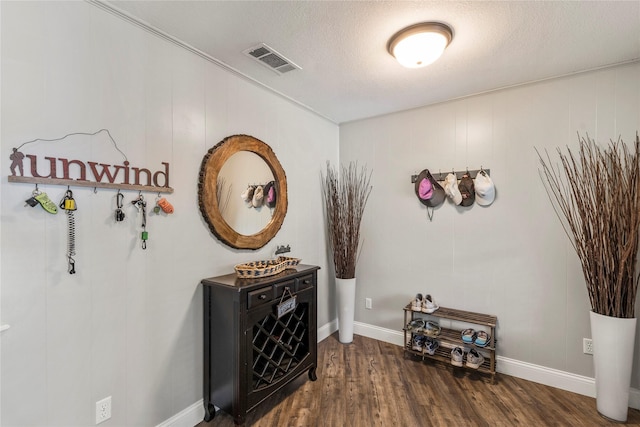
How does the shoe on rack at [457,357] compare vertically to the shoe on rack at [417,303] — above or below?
→ below

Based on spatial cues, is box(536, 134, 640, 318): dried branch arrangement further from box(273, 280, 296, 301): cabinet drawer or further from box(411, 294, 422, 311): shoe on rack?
box(273, 280, 296, 301): cabinet drawer

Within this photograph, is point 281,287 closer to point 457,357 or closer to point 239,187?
point 239,187

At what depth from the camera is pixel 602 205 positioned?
1.97 m

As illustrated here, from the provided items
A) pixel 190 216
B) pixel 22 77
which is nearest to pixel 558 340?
pixel 190 216

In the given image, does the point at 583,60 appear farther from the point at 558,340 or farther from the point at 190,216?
the point at 190,216

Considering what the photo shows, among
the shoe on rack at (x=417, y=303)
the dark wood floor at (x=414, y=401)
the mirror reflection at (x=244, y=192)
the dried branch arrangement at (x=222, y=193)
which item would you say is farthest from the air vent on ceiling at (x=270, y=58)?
the dark wood floor at (x=414, y=401)

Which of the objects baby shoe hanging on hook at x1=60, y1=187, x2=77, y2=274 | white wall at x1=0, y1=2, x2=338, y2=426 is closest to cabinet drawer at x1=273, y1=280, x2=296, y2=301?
white wall at x1=0, y1=2, x2=338, y2=426

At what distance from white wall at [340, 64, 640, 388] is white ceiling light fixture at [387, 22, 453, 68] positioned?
3.73 ft

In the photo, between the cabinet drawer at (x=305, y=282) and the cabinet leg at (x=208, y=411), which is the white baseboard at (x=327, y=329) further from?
the cabinet leg at (x=208, y=411)

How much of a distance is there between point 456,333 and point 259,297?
1.88 meters

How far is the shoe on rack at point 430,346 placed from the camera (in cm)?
269

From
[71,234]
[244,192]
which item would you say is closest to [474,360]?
[244,192]

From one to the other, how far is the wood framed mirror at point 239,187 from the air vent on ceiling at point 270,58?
1.77 feet

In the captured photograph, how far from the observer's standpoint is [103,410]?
5.07ft
